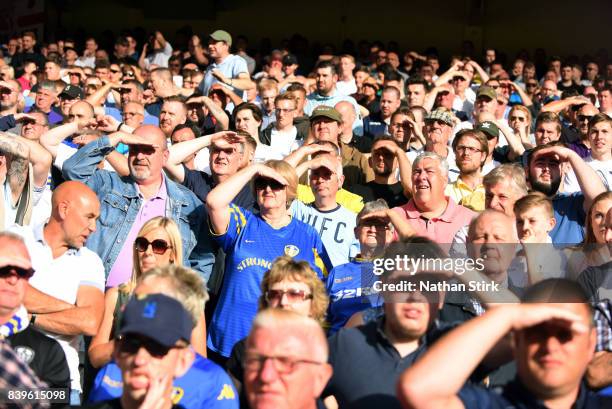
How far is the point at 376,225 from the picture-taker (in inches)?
219

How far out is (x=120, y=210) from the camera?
612 cm

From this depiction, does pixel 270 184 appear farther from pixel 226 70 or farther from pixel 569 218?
pixel 226 70

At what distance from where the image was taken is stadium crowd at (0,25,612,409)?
3.30 metres

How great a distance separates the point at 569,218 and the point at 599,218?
0.99 m

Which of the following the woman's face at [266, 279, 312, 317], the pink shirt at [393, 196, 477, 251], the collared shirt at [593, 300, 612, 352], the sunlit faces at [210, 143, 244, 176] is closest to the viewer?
the collared shirt at [593, 300, 612, 352]

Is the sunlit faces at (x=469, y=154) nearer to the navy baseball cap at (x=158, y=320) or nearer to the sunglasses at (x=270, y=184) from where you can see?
the sunglasses at (x=270, y=184)

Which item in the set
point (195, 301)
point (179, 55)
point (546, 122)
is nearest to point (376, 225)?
point (195, 301)

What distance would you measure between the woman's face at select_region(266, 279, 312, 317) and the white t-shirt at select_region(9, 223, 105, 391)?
44.1 inches

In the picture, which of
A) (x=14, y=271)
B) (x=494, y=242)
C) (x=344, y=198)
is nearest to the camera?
(x=14, y=271)

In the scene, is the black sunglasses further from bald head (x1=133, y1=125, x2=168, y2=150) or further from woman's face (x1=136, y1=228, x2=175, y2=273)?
bald head (x1=133, y1=125, x2=168, y2=150)

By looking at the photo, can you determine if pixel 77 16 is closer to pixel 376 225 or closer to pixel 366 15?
pixel 366 15

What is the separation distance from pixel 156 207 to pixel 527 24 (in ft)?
46.5

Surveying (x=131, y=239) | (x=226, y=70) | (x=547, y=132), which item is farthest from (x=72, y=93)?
(x=547, y=132)

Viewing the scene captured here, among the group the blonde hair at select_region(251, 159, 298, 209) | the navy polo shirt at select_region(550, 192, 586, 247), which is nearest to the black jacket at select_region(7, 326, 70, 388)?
the blonde hair at select_region(251, 159, 298, 209)
